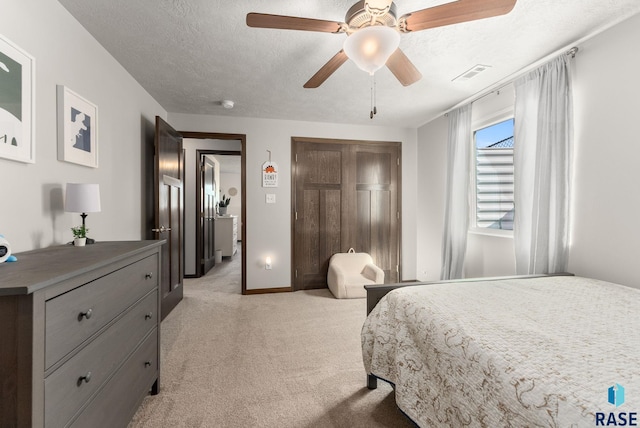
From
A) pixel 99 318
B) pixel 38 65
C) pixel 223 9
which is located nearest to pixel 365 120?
pixel 223 9

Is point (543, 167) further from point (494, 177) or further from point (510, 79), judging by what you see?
point (510, 79)

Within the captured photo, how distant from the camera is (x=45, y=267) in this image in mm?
1045

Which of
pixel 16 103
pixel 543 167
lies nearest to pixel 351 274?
pixel 543 167

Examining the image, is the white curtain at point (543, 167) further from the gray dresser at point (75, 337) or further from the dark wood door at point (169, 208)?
the dark wood door at point (169, 208)

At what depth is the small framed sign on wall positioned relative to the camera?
393 centimetres

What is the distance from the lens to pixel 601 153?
2.03m

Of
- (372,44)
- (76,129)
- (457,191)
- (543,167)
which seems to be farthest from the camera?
(457,191)

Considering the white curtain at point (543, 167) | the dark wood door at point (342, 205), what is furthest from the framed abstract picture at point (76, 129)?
the white curtain at point (543, 167)

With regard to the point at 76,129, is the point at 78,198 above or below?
below

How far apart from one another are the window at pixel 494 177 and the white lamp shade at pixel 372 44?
207 centimetres

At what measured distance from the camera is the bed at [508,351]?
0.81m

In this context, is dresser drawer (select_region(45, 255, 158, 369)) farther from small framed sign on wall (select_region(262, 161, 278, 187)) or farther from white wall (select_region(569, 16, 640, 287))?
white wall (select_region(569, 16, 640, 287))

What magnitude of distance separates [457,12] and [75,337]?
2.16m

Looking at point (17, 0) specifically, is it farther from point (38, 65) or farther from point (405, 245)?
point (405, 245)
